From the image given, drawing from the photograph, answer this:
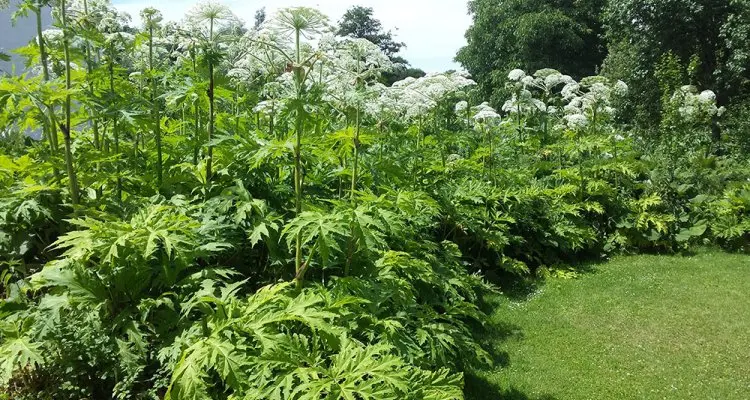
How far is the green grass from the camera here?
4504mm

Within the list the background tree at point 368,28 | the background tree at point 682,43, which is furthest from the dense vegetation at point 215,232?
the background tree at point 368,28

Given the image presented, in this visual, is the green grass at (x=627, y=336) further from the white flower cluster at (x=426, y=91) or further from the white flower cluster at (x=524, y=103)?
the white flower cluster at (x=524, y=103)

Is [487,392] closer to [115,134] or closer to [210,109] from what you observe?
Result: [210,109]

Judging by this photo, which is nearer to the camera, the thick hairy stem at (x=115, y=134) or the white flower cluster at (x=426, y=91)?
the thick hairy stem at (x=115, y=134)

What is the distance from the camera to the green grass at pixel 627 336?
14.8 ft

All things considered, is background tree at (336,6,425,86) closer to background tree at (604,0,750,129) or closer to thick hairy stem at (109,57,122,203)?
background tree at (604,0,750,129)

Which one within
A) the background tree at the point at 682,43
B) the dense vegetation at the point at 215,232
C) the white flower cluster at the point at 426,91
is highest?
the background tree at the point at 682,43

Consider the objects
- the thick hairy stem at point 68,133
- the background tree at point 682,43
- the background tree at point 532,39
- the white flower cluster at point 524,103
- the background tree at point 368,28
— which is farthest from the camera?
the background tree at point 368,28

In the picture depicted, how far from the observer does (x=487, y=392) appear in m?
4.27

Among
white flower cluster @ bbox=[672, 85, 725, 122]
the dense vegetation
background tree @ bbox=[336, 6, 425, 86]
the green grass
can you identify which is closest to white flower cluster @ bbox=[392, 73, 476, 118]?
the dense vegetation

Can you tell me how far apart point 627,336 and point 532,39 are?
2438 centimetres

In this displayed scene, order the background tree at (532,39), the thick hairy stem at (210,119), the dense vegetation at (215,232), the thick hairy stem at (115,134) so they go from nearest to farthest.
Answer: the dense vegetation at (215,232), the thick hairy stem at (210,119), the thick hairy stem at (115,134), the background tree at (532,39)

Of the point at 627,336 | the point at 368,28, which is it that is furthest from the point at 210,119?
the point at 368,28

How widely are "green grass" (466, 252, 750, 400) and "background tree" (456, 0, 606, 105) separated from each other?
20994 mm
